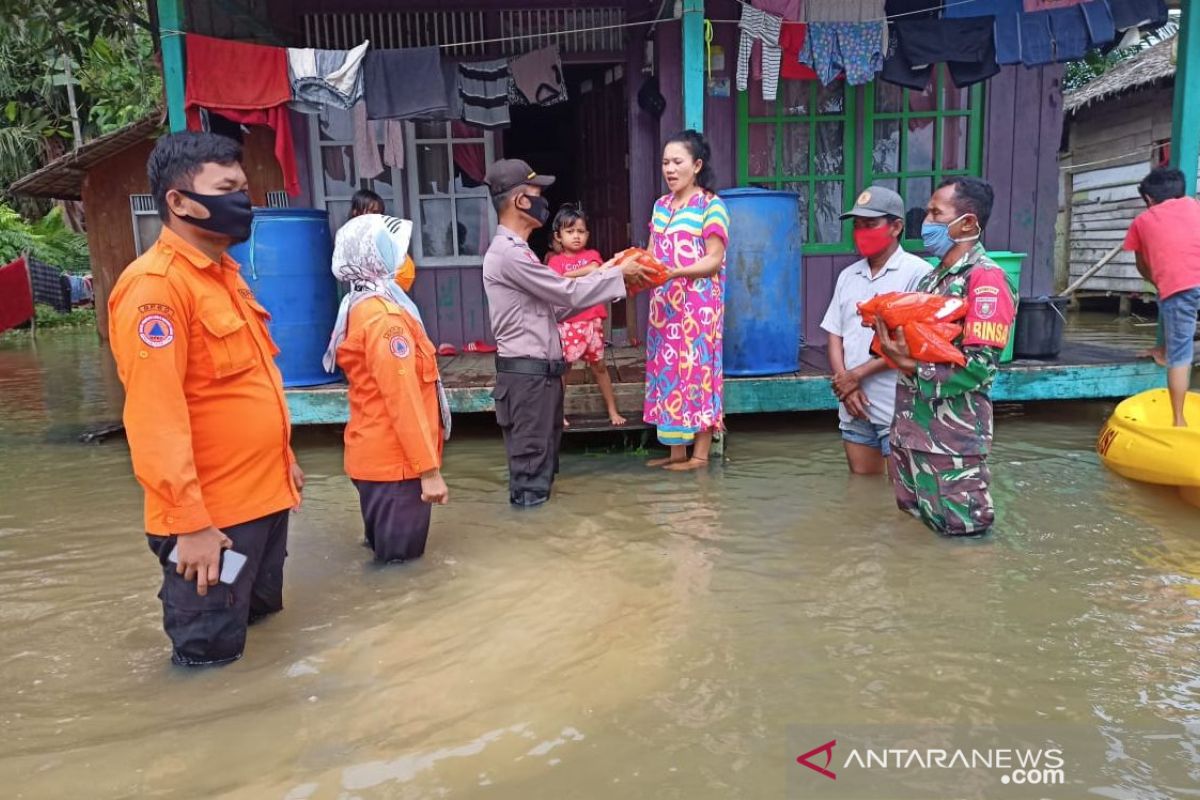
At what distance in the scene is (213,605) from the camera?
2.65 meters

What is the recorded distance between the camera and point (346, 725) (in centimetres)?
246

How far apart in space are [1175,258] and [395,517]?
4515mm

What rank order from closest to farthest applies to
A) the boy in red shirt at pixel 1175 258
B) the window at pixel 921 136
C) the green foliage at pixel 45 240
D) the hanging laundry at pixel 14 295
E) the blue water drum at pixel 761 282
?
the boy in red shirt at pixel 1175 258 → the blue water drum at pixel 761 282 → the window at pixel 921 136 → the hanging laundry at pixel 14 295 → the green foliage at pixel 45 240

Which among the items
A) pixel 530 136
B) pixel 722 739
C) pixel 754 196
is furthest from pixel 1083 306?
pixel 722 739

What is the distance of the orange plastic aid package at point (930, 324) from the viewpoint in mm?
3414

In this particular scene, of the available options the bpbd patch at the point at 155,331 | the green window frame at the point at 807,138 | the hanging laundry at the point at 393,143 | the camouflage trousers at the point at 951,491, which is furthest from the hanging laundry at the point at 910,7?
the bpbd patch at the point at 155,331

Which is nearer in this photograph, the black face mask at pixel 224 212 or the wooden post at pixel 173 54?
the black face mask at pixel 224 212

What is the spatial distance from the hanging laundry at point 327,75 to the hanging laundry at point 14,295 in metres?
10.3

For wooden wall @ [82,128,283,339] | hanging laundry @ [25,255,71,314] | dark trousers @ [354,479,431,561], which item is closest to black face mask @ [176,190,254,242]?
dark trousers @ [354,479,431,561]

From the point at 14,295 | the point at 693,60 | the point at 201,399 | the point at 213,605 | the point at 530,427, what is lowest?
the point at 213,605

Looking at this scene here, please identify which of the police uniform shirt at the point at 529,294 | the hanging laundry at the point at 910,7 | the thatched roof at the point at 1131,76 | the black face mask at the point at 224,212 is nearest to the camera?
the black face mask at the point at 224,212

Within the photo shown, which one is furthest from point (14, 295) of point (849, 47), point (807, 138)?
point (849, 47)

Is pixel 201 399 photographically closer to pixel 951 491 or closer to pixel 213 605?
pixel 213 605

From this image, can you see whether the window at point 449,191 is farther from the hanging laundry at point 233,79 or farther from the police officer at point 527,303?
the police officer at point 527,303
